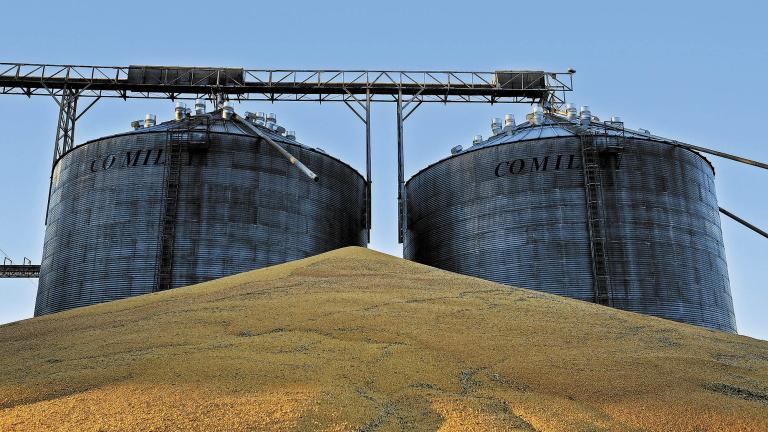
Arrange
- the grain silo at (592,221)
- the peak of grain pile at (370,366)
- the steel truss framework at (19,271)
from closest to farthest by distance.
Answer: the peak of grain pile at (370,366) → the grain silo at (592,221) → the steel truss framework at (19,271)

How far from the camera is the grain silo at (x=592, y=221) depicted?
101 ft

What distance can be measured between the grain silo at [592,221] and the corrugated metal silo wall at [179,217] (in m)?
6.75

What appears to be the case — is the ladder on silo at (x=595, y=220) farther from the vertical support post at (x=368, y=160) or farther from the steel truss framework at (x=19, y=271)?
the steel truss framework at (x=19, y=271)

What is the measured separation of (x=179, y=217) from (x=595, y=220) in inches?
697

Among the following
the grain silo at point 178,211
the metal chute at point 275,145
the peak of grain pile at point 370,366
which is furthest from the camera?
the grain silo at point 178,211

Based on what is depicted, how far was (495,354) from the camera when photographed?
14117 mm

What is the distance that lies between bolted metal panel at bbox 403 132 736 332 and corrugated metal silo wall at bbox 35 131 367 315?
21.6ft

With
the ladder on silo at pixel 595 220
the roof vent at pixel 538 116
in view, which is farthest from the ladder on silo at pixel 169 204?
the ladder on silo at pixel 595 220

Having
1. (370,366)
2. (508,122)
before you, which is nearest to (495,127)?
(508,122)

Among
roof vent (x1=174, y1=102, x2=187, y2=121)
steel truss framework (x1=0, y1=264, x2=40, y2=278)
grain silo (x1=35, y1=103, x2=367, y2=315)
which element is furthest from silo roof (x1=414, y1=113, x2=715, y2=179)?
steel truss framework (x1=0, y1=264, x2=40, y2=278)

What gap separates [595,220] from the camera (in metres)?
31.6

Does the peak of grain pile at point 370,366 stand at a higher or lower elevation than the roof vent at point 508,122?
lower

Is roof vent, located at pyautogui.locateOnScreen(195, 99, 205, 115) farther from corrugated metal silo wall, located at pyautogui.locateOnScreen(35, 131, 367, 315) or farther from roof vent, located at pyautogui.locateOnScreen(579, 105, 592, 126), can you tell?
roof vent, located at pyautogui.locateOnScreen(579, 105, 592, 126)

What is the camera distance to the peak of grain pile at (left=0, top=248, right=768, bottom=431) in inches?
416
